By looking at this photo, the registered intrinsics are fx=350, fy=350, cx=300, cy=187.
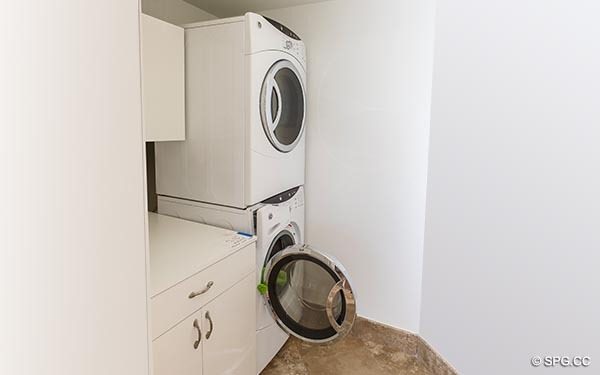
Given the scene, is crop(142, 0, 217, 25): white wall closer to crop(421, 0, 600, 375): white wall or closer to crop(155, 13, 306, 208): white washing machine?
crop(155, 13, 306, 208): white washing machine

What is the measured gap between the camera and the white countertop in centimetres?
120

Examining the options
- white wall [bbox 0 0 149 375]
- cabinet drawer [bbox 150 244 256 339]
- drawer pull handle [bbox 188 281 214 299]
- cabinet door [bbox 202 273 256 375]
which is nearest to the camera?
white wall [bbox 0 0 149 375]

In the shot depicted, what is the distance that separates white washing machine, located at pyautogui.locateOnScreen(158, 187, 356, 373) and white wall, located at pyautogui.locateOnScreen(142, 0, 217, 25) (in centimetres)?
100

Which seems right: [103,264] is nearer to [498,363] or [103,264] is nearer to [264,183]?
[264,183]

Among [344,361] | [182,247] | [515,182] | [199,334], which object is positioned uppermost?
[515,182]

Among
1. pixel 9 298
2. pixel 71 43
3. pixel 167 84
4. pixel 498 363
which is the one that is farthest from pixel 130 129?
pixel 498 363

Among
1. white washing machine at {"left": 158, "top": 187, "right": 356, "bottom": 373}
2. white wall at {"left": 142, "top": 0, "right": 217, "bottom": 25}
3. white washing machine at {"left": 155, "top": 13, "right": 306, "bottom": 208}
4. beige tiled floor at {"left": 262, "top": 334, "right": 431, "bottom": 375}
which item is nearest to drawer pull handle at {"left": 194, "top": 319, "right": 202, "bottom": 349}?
white washing machine at {"left": 158, "top": 187, "right": 356, "bottom": 373}

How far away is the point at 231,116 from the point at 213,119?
11 cm

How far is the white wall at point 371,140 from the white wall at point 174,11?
470 mm

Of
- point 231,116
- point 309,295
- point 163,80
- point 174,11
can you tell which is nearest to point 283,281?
point 309,295

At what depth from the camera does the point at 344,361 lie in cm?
202

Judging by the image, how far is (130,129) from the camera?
0.71 metres

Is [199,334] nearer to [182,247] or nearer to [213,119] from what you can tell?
[182,247]

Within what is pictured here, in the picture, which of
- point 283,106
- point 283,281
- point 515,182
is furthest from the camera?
point 283,106
